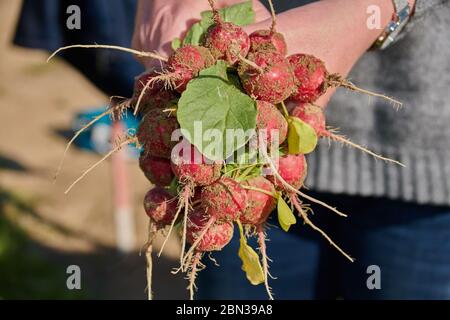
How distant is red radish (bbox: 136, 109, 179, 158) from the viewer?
3.90ft

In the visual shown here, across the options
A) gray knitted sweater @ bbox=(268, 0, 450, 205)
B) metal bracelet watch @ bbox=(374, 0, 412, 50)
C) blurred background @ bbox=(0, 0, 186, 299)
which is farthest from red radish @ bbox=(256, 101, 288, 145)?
blurred background @ bbox=(0, 0, 186, 299)

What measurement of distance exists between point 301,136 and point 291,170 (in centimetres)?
8

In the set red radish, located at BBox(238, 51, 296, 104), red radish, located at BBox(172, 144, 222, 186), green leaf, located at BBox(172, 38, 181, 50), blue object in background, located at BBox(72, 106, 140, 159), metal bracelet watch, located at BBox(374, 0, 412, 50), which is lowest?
red radish, located at BBox(172, 144, 222, 186)

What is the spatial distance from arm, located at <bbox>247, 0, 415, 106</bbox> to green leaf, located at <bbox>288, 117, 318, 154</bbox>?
0.17 metres

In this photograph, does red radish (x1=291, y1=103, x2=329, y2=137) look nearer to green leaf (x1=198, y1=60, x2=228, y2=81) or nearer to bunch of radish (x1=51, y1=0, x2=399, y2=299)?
bunch of radish (x1=51, y1=0, x2=399, y2=299)

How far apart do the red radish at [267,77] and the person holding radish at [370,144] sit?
0.06 metres

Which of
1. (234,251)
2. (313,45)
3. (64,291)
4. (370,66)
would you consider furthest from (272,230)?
(64,291)

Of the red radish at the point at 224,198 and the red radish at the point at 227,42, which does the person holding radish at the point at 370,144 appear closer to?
the red radish at the point at 227,42

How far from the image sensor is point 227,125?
3.62 ft

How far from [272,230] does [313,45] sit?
1.99ft

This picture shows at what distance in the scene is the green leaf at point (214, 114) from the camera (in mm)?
1096

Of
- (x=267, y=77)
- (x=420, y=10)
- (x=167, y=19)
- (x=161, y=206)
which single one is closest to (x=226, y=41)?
(x=267, y=77)

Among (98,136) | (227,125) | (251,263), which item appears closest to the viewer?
(227,125)

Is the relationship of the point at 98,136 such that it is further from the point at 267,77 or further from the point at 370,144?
the point at 267,77
